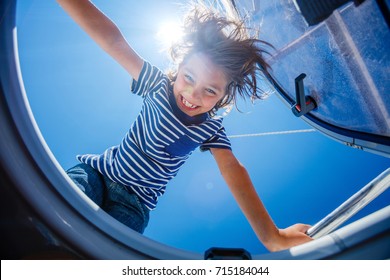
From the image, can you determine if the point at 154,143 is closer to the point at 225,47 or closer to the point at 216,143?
the point at 216,143

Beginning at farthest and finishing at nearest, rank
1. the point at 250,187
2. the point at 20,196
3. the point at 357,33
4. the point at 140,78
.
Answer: the point at 140,78 → the point at 250,187 → the point at 357,33 → the point at 20,196

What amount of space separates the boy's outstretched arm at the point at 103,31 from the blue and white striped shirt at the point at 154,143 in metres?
0.06

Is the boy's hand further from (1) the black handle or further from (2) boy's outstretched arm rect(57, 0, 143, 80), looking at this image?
(2) boy's outstretched arm rect(57, 0, 143, 80)

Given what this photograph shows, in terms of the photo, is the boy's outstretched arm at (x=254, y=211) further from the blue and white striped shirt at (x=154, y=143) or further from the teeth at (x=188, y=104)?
the teeth at (x=188, y=104)

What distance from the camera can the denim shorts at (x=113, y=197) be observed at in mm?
846

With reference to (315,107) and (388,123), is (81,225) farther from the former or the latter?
(315,107)

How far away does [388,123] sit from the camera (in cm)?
79

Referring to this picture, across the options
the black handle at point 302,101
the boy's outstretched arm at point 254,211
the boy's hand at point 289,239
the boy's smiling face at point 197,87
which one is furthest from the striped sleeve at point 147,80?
the boy's hand at point 289,239

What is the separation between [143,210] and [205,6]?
98cm

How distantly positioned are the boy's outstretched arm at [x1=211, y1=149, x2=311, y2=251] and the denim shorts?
0.34 m

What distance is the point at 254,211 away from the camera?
2.76 ft

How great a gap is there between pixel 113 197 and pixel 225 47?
0.74 m

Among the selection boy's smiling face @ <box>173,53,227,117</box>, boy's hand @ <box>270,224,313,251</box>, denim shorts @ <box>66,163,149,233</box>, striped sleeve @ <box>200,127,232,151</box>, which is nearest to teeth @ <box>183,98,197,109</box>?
boy's smiling face @ <box>173,53,227,117</box>
